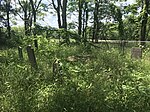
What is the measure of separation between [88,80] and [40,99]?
109cm

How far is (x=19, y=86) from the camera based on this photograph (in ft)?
18.1

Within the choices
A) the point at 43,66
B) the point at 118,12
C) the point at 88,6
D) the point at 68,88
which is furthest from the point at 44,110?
the point at 88,6

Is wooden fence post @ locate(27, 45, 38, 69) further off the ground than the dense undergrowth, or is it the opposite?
wooden fence post @ locate(27, 45, 38, 69)

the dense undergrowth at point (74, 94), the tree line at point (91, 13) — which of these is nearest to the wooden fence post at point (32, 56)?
the dense undergrowth at point (74, 94)

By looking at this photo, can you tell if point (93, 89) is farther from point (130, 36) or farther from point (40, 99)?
point (130, 36)

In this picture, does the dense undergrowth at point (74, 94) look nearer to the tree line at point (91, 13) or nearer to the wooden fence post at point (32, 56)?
the wooden fence post at point (32, 56)

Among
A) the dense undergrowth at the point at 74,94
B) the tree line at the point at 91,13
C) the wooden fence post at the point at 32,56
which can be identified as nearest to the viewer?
the dense undergrowth at the point at 74,94

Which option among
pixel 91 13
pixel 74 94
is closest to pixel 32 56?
pixel 74 94

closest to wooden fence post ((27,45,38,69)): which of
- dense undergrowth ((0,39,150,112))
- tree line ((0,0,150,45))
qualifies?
dense undergrowth ((0,39,150,112))

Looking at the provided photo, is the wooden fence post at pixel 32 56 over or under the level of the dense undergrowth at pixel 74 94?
over

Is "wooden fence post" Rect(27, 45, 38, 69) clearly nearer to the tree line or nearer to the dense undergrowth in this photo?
the dense undergrowth

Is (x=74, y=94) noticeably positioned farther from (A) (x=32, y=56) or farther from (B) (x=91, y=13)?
(B) (x=91, y=13)

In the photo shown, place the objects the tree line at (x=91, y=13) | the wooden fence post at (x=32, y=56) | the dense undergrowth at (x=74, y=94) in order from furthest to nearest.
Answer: the tree line at (x=91, y=13), the wooden fence post at (x=32, y=56), the dense undergrowth at (x=74, y=94)

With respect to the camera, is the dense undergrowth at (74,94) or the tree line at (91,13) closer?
the dense undergrowth at (74,94)
